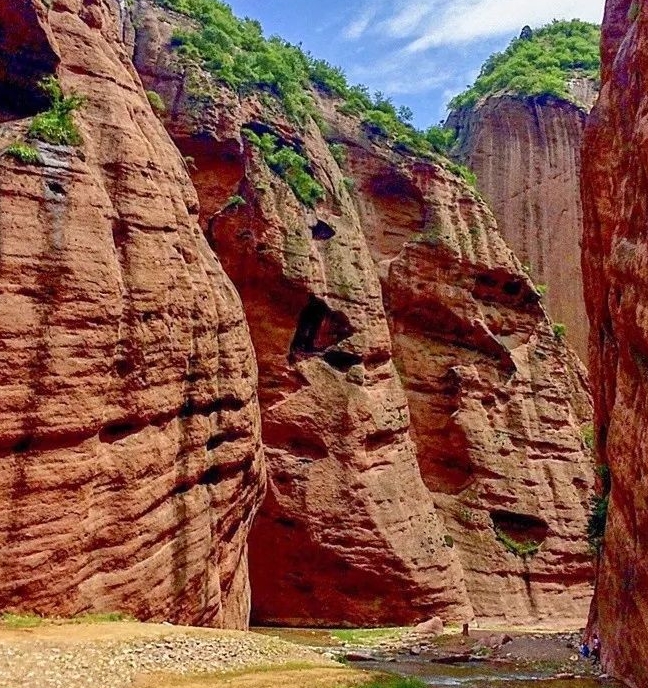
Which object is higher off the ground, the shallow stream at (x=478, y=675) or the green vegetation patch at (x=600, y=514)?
the green vegetation patch at (x=600, y=514)

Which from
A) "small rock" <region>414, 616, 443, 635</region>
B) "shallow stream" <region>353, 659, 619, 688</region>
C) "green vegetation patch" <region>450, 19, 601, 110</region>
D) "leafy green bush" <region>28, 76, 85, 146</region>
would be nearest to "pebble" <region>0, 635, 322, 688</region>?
Result: "shallow stream" <region>353, 659, 619, 688</region>

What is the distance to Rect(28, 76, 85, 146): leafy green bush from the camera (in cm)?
1709

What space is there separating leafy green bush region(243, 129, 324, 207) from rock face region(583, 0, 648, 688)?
12981 mm

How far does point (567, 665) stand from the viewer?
20.1 metres

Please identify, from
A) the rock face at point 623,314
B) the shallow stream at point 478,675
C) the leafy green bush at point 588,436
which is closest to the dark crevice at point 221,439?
the shallow stream at point 478,675

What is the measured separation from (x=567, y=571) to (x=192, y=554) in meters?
22.2

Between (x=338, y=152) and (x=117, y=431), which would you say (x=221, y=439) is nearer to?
(x=117, y=431)

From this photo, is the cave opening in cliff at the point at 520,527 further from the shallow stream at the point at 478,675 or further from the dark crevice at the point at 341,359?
the shallow stream at the point at 478,675

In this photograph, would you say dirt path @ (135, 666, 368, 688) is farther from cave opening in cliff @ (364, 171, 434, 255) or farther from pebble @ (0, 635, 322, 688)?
cave opening in cliff @ (364, 171, 434, 255)

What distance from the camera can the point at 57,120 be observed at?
17.5 meters

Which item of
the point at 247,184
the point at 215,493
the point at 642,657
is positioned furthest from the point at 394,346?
the point at 642,657

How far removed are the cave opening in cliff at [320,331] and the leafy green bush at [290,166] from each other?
16.2ft

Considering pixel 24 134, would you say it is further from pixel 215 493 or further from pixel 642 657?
pixel 642 657

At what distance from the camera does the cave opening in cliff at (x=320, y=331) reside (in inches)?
1224
